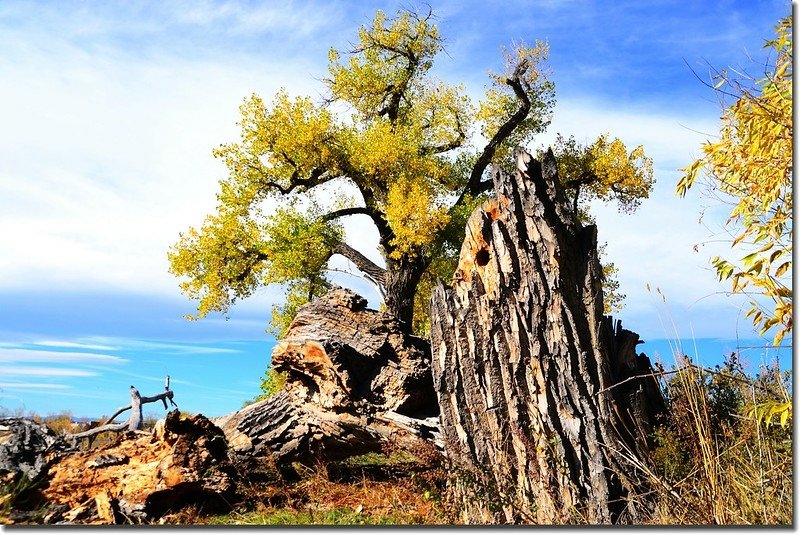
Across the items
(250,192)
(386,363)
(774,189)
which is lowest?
(386,363)

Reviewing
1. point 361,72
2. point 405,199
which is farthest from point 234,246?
point 361,72

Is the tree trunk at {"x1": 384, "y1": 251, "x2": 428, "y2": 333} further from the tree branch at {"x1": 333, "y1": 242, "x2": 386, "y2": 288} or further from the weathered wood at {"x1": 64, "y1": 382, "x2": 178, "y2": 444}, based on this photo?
the weathered wood at {"x1": 64, "y1": 382, "x2": 178, "y2": 444}

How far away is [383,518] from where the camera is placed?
6141mm

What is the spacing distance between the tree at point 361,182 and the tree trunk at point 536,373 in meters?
6.15

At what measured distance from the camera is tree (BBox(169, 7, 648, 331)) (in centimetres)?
1251

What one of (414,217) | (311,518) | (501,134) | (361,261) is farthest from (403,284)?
(311,518)

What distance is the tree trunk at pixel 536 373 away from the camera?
5.18 m

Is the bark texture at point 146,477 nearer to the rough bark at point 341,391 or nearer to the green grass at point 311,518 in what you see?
the green grass at point 311,518

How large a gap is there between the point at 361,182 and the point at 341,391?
22.6 feet

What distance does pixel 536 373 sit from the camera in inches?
210

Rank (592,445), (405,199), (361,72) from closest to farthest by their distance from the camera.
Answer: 1. (592,445)
2. (405,199)
3. (361,72)

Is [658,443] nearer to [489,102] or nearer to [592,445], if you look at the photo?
[592,445]

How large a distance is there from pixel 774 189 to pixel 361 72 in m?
10.3

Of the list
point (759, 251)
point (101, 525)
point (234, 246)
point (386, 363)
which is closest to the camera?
point (759, 251)
